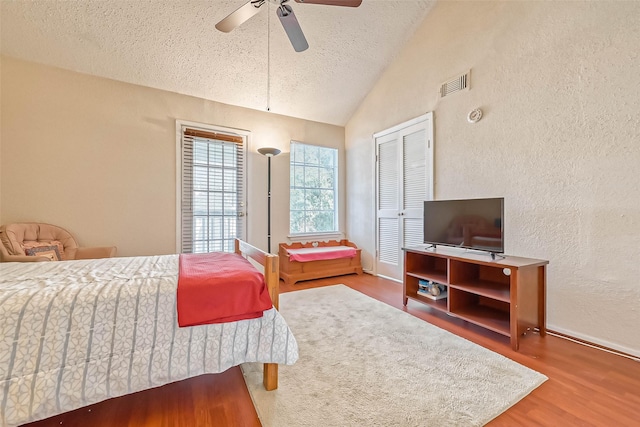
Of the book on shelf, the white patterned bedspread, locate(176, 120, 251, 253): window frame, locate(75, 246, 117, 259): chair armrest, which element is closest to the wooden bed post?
the white patterned bedspread

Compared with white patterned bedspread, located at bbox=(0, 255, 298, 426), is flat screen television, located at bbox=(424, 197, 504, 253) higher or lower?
higher

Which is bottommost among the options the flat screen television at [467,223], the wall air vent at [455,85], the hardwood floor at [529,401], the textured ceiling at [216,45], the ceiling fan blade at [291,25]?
the hardwood floor at [529,401]

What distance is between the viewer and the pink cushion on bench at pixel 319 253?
393 centimetres

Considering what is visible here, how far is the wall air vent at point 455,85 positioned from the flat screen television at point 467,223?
1400 millimetres

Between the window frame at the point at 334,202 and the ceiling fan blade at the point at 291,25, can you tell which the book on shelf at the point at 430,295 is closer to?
the window frame at the point at 334,202

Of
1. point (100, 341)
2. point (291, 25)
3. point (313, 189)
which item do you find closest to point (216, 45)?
point (291, 25)

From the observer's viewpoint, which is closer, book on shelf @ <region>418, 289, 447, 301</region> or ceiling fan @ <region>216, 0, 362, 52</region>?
ceiling fan @ <region>216, 0, 362, 52</region>

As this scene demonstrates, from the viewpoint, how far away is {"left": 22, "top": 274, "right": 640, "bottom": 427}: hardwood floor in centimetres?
132

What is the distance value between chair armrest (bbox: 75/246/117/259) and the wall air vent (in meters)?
4.37

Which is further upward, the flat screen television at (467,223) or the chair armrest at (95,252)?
the flat screen television at (467,223)

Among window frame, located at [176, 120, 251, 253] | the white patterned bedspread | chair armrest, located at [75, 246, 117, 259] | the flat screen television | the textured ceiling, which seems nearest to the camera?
the white patterned bedspread

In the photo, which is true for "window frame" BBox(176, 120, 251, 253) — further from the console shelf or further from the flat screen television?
the flat screen television

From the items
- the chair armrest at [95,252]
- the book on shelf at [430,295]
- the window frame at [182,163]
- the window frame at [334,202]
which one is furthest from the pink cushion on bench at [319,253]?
the chair armrest at [95,252]

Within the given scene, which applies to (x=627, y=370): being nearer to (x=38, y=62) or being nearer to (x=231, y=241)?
(x=231, y=241)
